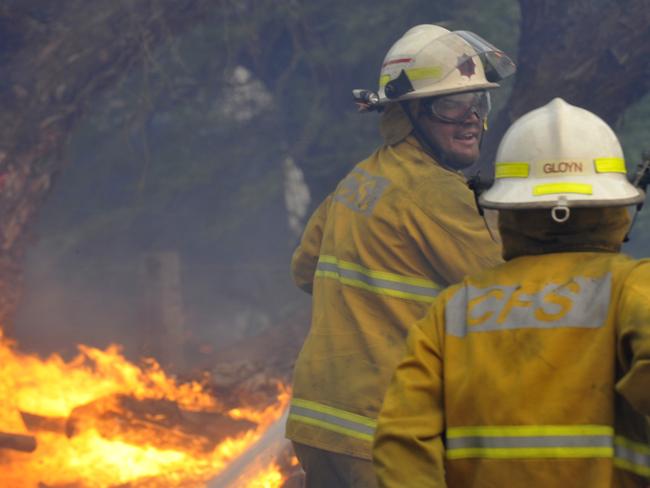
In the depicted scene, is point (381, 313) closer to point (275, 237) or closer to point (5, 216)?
point (5, 216)

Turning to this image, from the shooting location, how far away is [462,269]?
350cm

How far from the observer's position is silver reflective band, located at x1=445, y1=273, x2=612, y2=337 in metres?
2.06

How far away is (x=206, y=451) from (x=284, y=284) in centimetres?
457

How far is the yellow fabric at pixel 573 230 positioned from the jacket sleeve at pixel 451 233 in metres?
1.13

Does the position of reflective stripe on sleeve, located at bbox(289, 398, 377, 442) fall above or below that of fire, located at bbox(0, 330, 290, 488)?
above

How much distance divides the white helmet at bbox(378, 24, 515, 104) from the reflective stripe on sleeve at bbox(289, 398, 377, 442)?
131 centimetres

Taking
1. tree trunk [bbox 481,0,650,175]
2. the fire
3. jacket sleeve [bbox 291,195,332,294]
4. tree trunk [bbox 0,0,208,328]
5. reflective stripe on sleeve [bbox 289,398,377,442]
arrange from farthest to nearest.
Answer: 1. tree trunk [bbox 0,0,208,328]
2. the fire
3. tree trunk [bbox 481,0,650,175]
4. jacket sleeve [bbox 291,195,332,294]
5. reflective stripe on sleeve [bbox 289,398,377,442]

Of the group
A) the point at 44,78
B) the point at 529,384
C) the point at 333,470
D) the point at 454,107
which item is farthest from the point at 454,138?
the point at 44,78

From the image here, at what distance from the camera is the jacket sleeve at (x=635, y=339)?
1.88m

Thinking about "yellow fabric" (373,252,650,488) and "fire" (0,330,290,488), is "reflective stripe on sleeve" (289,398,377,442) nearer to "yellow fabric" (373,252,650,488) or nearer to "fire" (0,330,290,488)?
"yellow fabric" (373,252,650,488)

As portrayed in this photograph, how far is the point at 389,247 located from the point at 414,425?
1.60 m

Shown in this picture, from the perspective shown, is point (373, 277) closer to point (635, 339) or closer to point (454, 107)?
point (454, 107)

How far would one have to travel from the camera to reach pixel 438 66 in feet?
13.5

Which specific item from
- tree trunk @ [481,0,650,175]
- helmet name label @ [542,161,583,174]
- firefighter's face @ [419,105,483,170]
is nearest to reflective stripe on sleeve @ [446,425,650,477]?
helmet name label @ [542,161,583,174]
